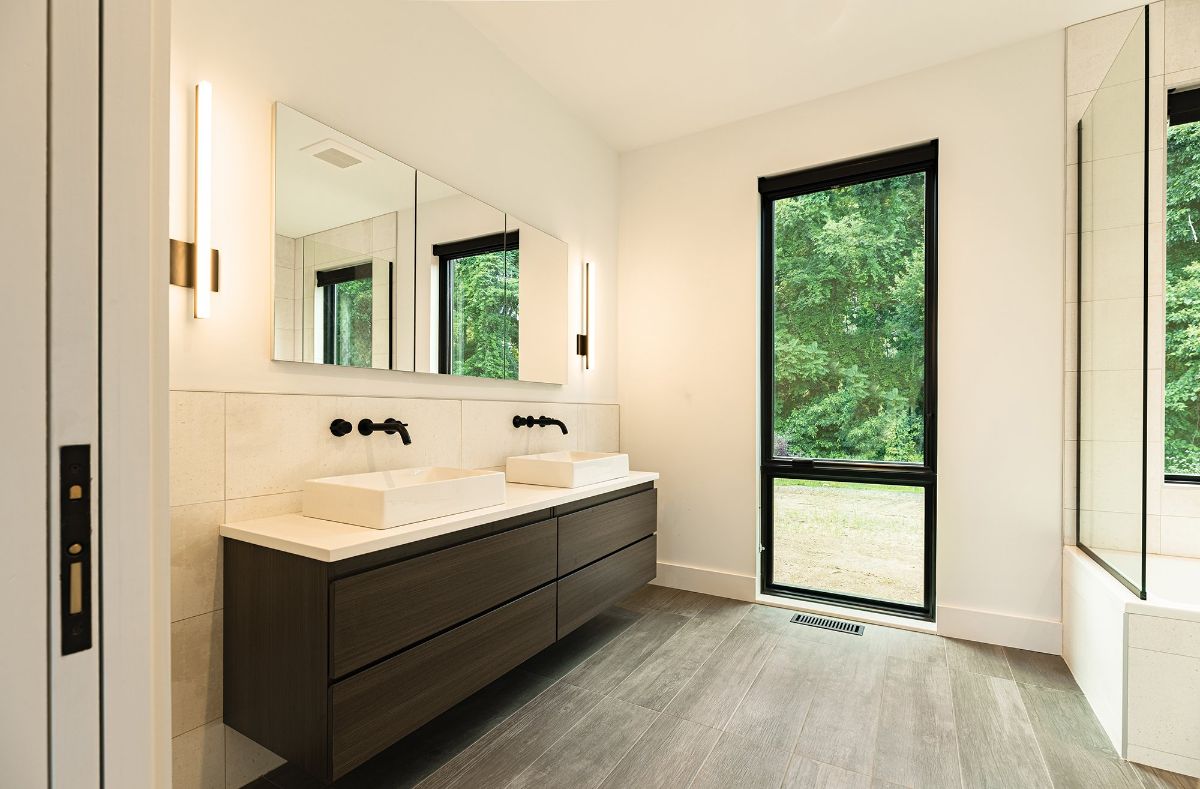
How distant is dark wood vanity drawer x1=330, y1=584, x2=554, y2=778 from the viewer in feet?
4.60

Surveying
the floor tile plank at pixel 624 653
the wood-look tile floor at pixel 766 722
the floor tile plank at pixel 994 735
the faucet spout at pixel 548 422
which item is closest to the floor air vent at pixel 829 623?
the wood-look tile floor at pixel 766 722

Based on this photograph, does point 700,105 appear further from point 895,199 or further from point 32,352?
point 32,352

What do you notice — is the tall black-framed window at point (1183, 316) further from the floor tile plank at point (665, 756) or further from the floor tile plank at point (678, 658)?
the floor tile plank at point (665, 756)

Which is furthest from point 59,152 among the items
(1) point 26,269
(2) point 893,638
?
(2) point 893,638

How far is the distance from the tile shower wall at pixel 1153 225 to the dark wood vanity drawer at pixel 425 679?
2.26 m

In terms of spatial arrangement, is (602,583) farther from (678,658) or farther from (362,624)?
(362,624)

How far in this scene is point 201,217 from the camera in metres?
1.50

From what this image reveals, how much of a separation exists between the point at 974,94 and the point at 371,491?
10.4 ft

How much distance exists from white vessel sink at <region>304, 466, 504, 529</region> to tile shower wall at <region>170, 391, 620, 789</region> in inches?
4.1

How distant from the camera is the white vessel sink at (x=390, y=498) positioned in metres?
1.55

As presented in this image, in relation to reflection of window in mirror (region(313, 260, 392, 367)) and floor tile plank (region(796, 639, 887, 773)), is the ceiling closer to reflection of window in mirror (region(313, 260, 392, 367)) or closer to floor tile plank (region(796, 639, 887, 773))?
reflection of window in mirror (region(313, 260, 392, 367))

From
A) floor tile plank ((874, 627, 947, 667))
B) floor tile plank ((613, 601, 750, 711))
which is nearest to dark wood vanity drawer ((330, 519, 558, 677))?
A: floor tile plank ((613, 601, 750, 711))

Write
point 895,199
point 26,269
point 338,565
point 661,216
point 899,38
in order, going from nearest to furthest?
point 26,269 < point 338,565 < point 899,38 < point 895,199 < point 661,216

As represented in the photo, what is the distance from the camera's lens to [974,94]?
8.78 ft
